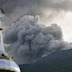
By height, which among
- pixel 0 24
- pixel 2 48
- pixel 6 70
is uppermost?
pixel 0 24

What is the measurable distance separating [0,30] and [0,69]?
55.0 inches

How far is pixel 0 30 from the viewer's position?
12320 millimetres

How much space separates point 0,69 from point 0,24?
1.60m

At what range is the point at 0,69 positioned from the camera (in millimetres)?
11492

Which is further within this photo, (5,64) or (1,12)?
(1,12)

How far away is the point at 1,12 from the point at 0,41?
3.21ft

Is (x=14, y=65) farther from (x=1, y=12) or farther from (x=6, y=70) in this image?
(x=1, y=12)

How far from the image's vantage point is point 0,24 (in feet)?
40.7

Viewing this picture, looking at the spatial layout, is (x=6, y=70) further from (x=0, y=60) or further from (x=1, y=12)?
(x=1, y=12)

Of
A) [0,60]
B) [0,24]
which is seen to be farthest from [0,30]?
[0,60]

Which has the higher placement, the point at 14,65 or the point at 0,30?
the point at 0,30

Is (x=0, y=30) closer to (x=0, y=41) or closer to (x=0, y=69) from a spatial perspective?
(x=0, y=41)

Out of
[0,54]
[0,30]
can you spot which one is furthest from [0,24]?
[0,54]

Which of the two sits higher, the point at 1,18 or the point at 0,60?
the point at 1,18
